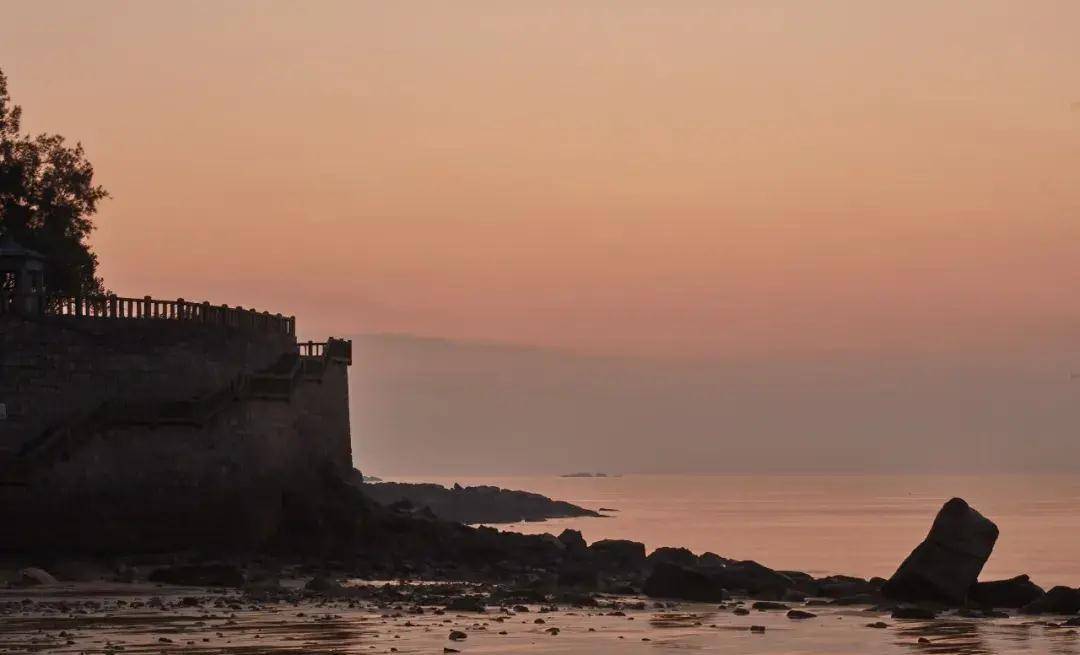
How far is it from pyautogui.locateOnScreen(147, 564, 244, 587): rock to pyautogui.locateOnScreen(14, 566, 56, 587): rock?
2.90 meters

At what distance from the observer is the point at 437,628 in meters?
37.9

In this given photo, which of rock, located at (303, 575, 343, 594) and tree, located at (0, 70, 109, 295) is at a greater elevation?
tree, located at (0, 70, 109, 295)

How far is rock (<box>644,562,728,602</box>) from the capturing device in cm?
4834

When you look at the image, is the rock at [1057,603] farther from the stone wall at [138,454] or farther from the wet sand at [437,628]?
the stone wall at [138,454]

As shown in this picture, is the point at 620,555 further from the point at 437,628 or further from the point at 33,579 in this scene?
the point at 437,628

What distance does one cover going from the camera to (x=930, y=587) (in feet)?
154

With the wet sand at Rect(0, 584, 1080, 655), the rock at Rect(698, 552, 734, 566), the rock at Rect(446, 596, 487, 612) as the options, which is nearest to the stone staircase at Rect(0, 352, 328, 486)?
the wet sand at Rect(0, 584, 1080, 655)

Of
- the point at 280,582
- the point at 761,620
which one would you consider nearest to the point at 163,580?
the point at 280,582

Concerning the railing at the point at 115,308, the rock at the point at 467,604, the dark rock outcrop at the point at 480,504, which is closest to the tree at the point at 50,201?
the railing at the point at 115,308

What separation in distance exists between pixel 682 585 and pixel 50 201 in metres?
30.5

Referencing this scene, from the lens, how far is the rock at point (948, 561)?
46.8m

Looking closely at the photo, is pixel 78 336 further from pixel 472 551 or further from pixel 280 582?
pixel 472 551

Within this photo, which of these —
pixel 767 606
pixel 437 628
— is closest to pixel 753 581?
pixel 767 606

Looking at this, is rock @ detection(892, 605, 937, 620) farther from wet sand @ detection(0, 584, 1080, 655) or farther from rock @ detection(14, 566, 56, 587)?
rock @ detection(14, 566, 56, 587)
